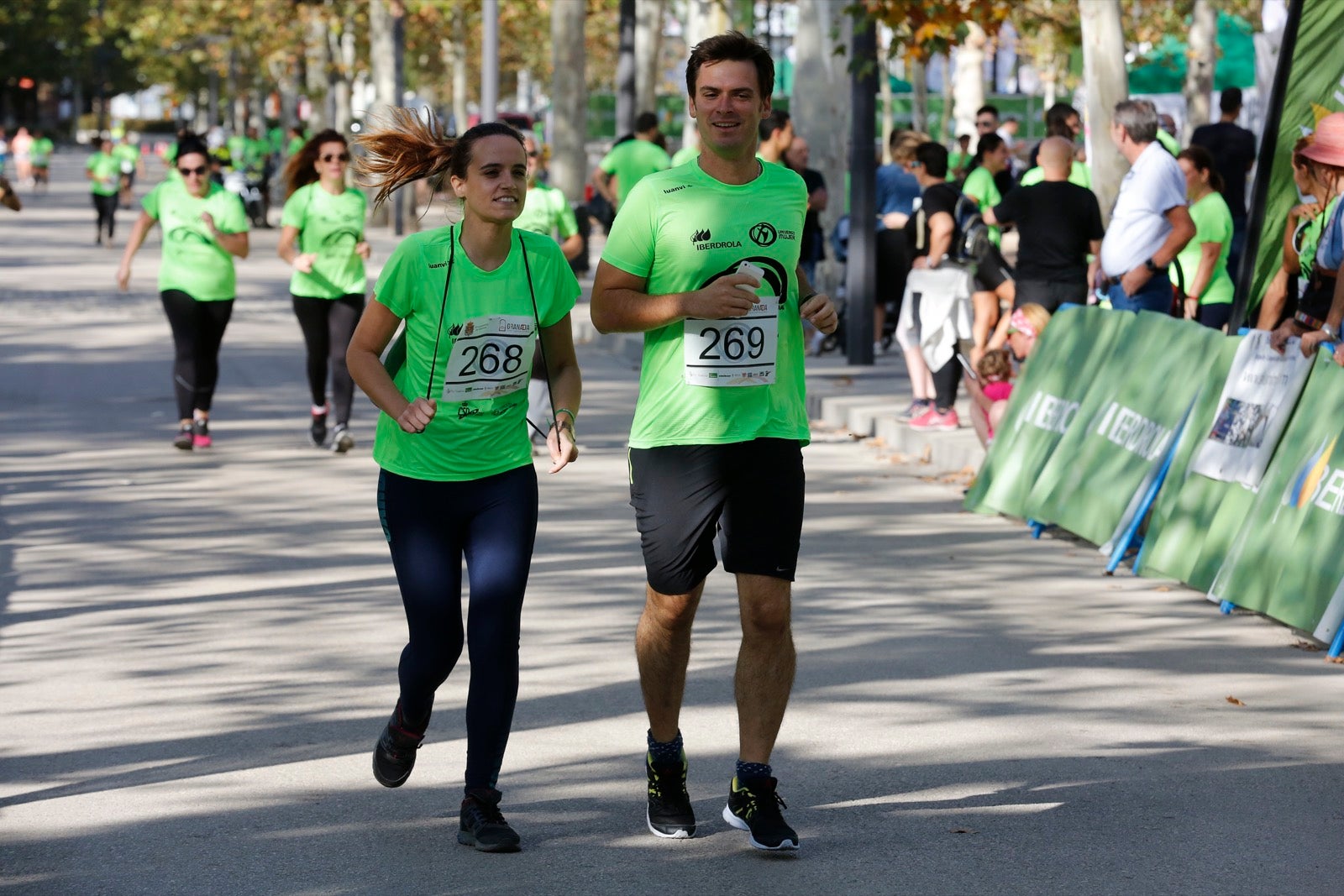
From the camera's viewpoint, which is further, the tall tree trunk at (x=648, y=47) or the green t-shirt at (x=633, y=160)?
the tall tree trunk at (x=648, y=47)

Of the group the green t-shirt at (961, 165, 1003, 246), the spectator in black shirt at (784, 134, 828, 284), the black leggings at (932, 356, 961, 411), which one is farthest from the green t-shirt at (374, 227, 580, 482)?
the green t-shirt at (961, 165, 1003, 246)

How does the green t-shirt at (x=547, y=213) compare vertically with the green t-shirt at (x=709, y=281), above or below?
below

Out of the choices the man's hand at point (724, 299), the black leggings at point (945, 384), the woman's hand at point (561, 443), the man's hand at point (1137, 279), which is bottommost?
the black leggings at point (945, 384)

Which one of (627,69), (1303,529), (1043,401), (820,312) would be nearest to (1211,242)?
(1043,401)

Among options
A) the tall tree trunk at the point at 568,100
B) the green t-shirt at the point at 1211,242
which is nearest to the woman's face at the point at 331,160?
the green t-shirt at the point at 1211,242

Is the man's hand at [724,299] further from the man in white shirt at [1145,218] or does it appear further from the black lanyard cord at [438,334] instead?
the man in white shirt at [1145,218]

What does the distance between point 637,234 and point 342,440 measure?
8092 mm

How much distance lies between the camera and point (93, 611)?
8367 millimetres

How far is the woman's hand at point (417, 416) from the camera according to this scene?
5145 mm

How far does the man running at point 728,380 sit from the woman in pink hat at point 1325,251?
3.69 metres

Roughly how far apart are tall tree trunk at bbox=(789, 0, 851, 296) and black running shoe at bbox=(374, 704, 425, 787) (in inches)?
613

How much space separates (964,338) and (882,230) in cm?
443

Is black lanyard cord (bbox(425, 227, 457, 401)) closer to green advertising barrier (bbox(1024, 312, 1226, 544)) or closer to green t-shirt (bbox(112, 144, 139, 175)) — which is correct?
green advertising barrier (bbox(1024, 312, 1226, 544))

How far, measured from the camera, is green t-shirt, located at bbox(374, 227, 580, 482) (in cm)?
530
